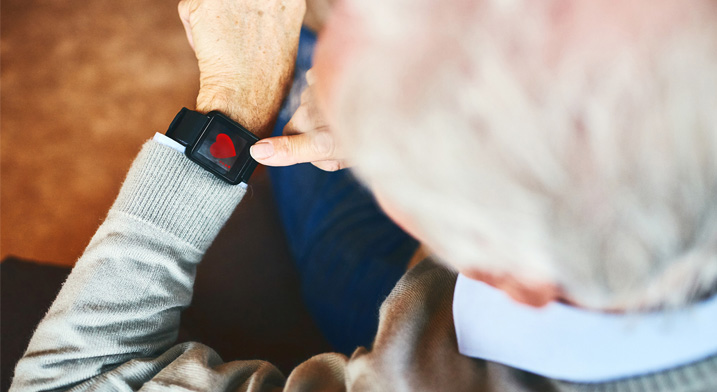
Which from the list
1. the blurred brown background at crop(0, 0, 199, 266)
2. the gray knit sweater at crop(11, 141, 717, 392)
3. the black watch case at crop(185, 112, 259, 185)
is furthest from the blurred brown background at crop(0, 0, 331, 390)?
the black watch case at crop(185, 112, 259, 185)

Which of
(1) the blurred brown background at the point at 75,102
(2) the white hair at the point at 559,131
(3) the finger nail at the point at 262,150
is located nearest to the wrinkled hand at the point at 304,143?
(3) the finger nail at the point at 262,150

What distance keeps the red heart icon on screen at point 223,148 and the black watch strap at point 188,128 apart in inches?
1.2

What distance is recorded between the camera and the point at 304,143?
732 millimetres

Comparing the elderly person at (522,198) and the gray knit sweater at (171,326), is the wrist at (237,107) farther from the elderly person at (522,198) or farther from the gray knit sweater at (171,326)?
the elderly person at (522,198)

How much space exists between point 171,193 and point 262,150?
16 centimetres

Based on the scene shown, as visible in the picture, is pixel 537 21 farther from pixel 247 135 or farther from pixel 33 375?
pixel 33 375

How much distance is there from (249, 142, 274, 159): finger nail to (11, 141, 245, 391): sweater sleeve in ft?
0.25

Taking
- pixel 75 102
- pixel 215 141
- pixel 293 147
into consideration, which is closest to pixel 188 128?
pixel 215 141

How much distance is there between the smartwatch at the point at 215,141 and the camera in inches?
28.3

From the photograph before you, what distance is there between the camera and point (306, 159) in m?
0.76

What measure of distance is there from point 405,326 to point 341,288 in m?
0.33

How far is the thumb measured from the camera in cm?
72

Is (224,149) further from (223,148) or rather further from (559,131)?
(559,131)

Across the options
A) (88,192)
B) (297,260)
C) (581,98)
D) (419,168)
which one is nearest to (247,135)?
(297,260)
